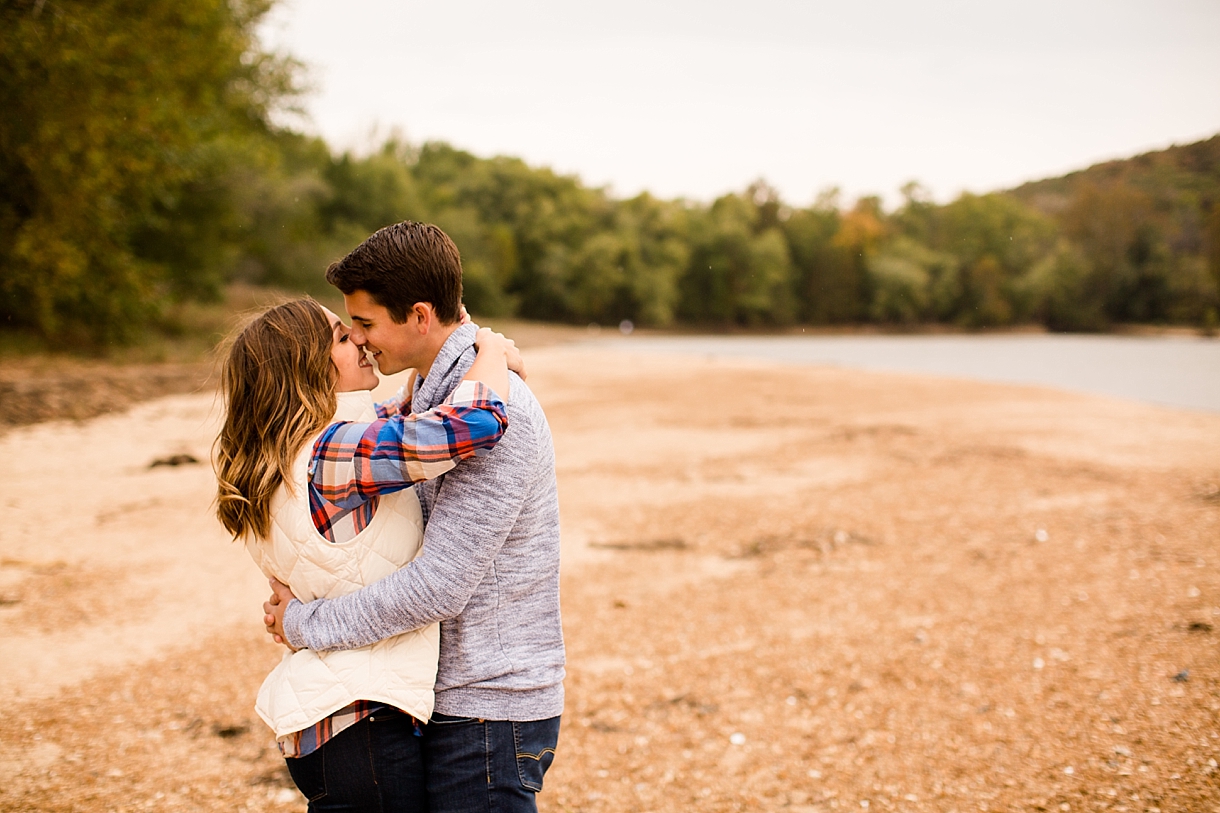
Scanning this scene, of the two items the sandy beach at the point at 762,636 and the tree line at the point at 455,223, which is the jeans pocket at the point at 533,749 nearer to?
the sandy beach at the point at 762,636

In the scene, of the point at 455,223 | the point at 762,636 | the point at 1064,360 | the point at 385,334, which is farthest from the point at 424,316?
the point at 455,223

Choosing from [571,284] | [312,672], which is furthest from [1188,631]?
[571,284]

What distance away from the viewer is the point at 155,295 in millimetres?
22906

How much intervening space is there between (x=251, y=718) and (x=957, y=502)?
8.26 m

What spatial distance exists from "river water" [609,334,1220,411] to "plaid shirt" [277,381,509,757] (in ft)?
87.6

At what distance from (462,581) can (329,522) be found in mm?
314

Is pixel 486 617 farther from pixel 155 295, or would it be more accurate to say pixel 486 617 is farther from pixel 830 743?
pixel 155 295

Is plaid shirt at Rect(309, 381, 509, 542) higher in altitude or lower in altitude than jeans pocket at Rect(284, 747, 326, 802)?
higher

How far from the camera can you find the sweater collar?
1.79m

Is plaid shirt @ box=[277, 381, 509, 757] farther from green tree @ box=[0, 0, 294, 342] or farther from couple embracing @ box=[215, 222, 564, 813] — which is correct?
green tree @ box=[0, 0, 294, 342]

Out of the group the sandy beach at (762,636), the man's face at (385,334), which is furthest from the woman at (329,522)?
the sandy beach at (762,636)

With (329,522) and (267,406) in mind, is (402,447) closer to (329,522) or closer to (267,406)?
(329,522)

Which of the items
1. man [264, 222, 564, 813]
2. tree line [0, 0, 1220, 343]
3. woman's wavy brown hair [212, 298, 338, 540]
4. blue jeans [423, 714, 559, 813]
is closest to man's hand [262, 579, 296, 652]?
man [264, 222, 564, 813]

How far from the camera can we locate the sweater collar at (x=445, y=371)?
179 centimetres
